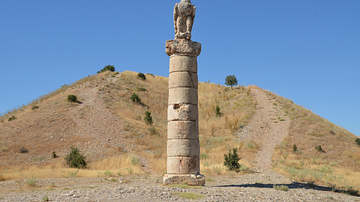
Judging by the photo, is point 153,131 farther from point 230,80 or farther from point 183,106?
point 230,80

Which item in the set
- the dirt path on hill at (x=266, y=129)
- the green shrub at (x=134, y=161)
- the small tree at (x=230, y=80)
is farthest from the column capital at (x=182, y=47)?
the small tree at (x=230, y=80)

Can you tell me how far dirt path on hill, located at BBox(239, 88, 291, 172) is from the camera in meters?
23.9

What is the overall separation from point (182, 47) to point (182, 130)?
3697 mm

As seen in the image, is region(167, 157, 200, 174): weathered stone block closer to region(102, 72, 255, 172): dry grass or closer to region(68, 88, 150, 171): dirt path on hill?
region(102, 72, 255, 172): dry grass

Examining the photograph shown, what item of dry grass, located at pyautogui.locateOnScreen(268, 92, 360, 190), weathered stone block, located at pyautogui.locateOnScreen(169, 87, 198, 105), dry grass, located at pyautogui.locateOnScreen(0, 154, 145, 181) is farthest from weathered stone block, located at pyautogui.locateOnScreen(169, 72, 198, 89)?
dry grass, located at pyautogui.locateOnScreen(268, 92, 360, 190)

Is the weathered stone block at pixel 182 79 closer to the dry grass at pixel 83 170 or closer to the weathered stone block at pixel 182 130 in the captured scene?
the weathered stone block at pixel 182 130

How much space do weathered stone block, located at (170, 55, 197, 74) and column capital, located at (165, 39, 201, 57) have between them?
0.18 meters

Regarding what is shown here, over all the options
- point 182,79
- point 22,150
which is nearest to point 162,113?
point 22,150

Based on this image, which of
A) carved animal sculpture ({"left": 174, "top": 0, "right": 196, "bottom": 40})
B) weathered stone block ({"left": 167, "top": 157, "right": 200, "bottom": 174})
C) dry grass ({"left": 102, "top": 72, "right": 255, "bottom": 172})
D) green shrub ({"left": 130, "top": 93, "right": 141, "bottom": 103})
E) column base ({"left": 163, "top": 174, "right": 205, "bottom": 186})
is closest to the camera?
column base ({"left": 163, "top": 174, "right": 205, "bottom": 186})

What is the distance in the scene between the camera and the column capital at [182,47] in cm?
1316

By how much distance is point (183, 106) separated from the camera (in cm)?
1288

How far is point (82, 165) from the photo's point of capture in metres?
19.9

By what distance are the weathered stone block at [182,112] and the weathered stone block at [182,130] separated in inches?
6.9

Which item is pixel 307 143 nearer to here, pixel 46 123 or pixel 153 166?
pixel 153 166
